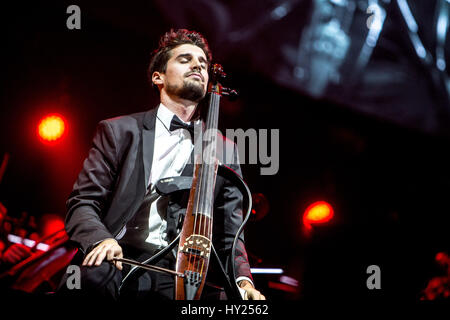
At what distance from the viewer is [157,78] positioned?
8.77 ft

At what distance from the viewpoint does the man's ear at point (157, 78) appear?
8.69ft

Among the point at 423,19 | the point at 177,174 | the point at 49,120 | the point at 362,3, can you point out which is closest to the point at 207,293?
the point at 177,174

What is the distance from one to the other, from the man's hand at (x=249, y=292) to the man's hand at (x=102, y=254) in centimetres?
60

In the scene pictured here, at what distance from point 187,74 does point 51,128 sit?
7.03 feet

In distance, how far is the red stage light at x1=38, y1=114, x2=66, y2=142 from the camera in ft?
12.6

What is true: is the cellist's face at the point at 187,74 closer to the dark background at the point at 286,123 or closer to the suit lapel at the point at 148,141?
the suit lapel at the point at 148,141

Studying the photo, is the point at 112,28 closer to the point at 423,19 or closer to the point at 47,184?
the point at 47,184

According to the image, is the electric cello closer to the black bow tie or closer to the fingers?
the fingers

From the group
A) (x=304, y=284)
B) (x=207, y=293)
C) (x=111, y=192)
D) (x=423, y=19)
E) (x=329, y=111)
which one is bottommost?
(x=304, y=284)

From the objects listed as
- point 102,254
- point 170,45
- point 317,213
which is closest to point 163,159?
point 102,254

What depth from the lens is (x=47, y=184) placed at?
4.09 meters
